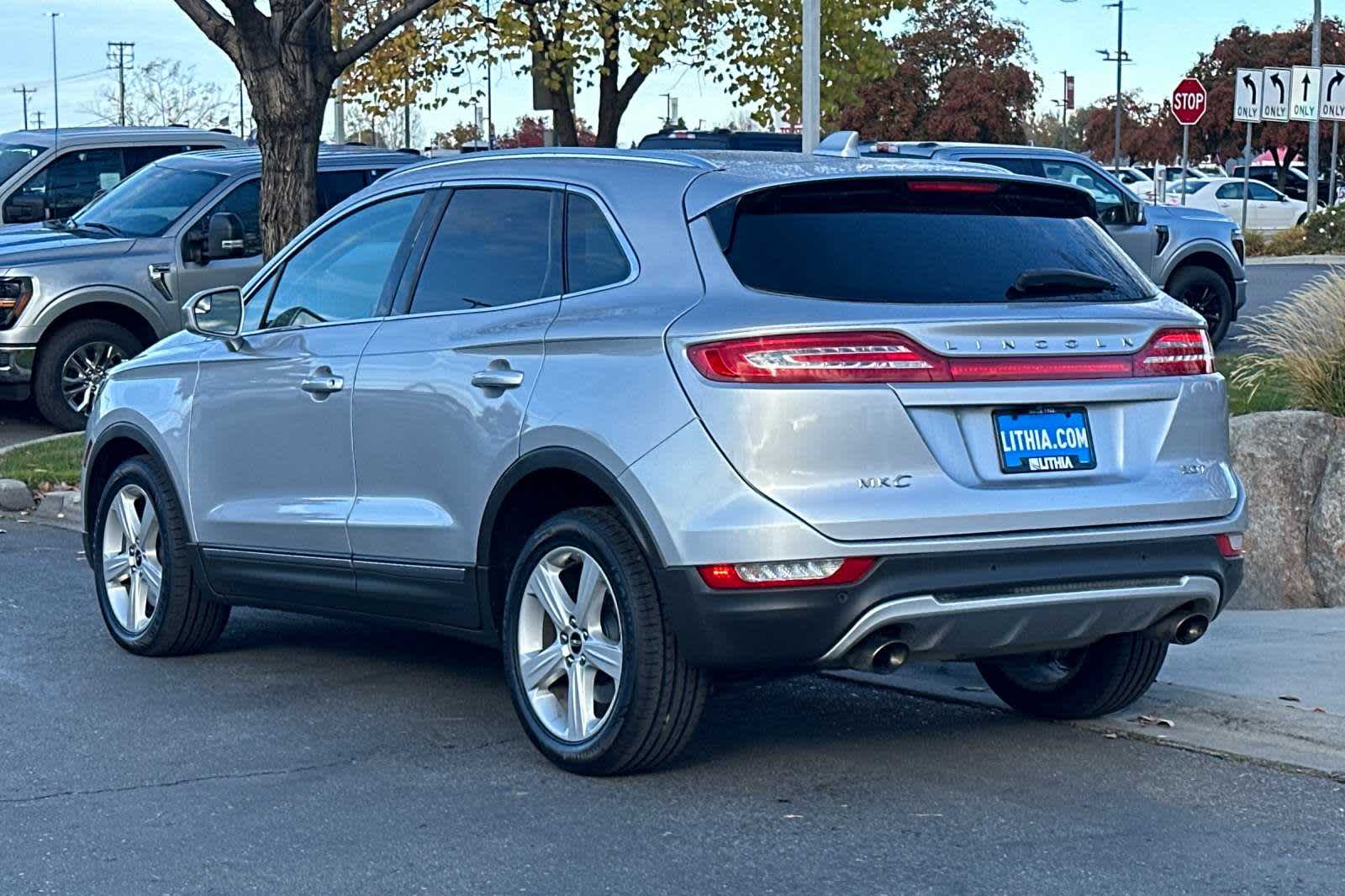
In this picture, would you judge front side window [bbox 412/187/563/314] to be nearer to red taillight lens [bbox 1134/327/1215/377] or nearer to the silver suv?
the silver suv

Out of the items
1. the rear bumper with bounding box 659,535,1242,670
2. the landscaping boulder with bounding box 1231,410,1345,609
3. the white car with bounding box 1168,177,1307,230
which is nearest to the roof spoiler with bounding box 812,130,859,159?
the rear bumper with bounding box 659,535,1242,670

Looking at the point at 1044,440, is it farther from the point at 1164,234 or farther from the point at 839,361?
the point at 1164,234

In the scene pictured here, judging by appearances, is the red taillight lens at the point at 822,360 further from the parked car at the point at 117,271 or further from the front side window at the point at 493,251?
the parked car at the point at 117,271

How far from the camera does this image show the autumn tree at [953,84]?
69625 millimetres

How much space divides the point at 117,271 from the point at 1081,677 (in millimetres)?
10478

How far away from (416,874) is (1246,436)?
604 centimetres

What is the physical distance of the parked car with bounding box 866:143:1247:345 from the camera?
Answer: 17828 millimetres

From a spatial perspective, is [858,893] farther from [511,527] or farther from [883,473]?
[511,527]

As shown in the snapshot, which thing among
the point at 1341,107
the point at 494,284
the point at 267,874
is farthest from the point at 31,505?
the point at 1341,107

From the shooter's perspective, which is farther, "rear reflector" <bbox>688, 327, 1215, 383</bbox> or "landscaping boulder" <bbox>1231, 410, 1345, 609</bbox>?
"landscaping boulder" <bbox>1231, 410, 1345, 609</bbox>

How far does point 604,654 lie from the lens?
5.83m

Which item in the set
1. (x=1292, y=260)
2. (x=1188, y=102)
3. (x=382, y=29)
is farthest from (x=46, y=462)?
(x=1188, y=102)

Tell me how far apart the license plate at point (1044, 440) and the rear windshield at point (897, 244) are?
1.19 feet

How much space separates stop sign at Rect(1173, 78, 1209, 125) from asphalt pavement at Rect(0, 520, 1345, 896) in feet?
98.4
